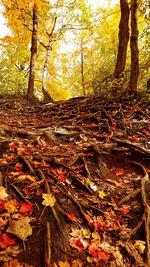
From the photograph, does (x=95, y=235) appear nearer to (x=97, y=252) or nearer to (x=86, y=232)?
(x=86, y=232)

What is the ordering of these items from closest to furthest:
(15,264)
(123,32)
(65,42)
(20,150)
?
(15,264), (20,150), (123,32), (65,42)

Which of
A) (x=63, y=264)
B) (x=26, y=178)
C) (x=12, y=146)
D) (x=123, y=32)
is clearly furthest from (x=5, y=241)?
(x=123, y=32)

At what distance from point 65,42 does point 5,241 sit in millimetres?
16810

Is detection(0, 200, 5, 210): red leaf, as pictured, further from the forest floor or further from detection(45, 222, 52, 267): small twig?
detection(45, 222, 52, 267): small twig

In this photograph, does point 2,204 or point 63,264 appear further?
point 2,204

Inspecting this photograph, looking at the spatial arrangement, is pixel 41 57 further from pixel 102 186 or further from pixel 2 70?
pixel 102 186

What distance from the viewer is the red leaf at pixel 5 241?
1910 millimetres

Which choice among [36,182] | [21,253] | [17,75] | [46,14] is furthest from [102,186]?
[46,14]

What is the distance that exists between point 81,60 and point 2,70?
37.5 feet

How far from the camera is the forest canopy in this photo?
10570 millimetres

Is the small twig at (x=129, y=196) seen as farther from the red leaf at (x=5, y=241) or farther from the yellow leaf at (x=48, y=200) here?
the red leaf at (x=5, y=241)

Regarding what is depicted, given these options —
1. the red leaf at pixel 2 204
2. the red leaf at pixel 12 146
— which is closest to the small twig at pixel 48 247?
the red leaf at pixel 2 204

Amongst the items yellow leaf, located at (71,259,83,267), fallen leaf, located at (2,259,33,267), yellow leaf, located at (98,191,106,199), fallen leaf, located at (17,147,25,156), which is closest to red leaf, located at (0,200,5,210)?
fallen leaf, located at (2,259,33,267)

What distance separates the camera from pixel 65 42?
55.8 ft
